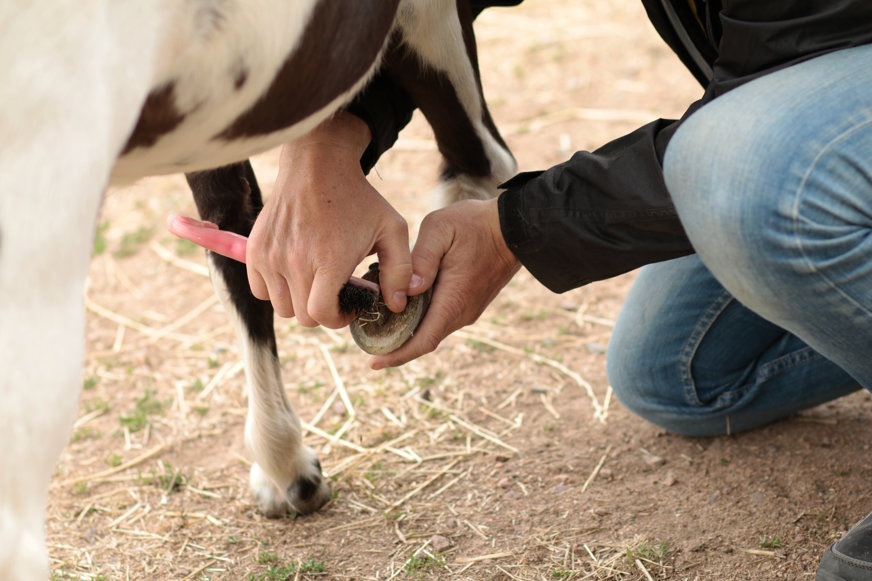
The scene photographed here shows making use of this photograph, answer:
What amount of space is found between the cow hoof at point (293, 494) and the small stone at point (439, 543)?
27 centimetres

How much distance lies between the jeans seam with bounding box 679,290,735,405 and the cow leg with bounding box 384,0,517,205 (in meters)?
0.47

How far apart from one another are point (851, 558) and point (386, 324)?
762mm

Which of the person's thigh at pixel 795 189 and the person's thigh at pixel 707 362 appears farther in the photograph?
the person's thigh at pixel 707 362

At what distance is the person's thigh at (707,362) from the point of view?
1.81 m

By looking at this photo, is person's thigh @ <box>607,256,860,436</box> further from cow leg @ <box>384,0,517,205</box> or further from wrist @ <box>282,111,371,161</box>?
wrist @ <box>282,111,371,161</box>

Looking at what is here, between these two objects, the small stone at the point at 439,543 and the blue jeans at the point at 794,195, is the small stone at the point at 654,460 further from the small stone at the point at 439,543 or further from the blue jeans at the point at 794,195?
the blue jeans at the point at 794,195

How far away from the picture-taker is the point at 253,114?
3.45 ft

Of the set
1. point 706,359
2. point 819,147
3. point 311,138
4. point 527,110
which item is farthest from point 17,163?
point 527,110

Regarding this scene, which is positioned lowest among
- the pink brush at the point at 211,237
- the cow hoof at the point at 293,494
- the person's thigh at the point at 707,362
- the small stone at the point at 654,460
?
the cow hoof at the point at 293,494

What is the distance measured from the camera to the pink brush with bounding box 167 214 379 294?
1440 mm

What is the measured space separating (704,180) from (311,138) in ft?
2.02

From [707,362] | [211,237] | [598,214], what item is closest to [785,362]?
[707,362]

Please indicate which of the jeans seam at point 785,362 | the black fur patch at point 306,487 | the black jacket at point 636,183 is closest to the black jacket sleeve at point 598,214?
the black jacket at point 636,183

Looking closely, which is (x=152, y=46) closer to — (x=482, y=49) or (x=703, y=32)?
(x=703, y=32)
